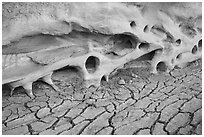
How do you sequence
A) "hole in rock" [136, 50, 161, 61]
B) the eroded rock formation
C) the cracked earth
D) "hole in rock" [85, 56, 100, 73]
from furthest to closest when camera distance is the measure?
"hole in rock" [136, 50, 161, 61], "hole in rock" [85, 56, 100, 73], the eroded rock formation, the cracked earth

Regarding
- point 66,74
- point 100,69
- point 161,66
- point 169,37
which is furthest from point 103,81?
point 169,37

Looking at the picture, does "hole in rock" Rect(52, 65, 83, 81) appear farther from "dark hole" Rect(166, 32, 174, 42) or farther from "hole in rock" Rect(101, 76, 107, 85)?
"dark hole" Rect(166, 32, 174, 42)

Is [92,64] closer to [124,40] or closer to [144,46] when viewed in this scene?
[124,40]

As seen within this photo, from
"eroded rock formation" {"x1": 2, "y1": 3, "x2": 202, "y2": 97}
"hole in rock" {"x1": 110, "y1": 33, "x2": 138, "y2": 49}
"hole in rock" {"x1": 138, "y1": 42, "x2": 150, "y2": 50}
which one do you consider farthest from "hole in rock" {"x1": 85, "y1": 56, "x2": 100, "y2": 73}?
"hole in rock" {"x1": 138, "y1": 42, "x2": 150, "y2": 50}

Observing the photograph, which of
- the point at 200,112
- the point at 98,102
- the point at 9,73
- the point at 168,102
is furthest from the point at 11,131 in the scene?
the point at 200,112

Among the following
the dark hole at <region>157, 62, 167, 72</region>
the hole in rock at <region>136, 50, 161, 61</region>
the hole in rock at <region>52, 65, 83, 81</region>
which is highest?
the hole in rock at <region>136, 50, 161, 61</region>

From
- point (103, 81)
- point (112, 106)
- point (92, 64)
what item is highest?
point (92, 64)

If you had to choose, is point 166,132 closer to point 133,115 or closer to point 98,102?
point 133,115
